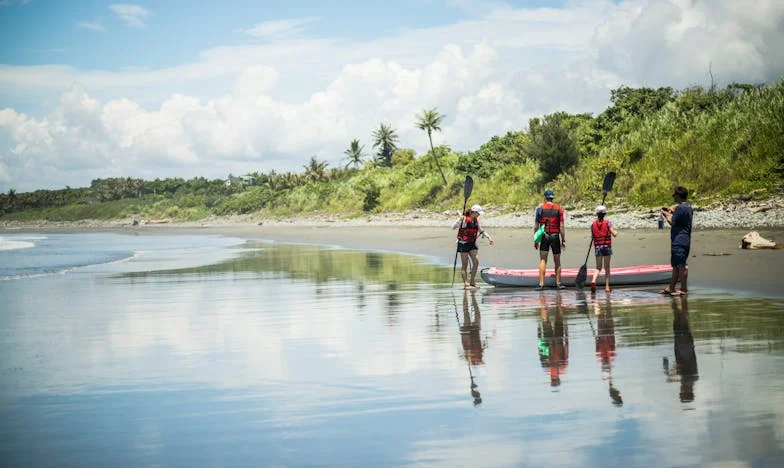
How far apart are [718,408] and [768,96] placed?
3613 cm

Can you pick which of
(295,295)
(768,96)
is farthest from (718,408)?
(768,96)

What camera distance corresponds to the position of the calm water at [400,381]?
5.67 meters

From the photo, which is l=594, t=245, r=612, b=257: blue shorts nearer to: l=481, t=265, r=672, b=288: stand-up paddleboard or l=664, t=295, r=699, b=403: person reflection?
l=481, t=265, r=672, b=288: stand-up paddleboard

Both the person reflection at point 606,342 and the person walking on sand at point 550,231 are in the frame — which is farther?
the person walking on sand at point 550,231

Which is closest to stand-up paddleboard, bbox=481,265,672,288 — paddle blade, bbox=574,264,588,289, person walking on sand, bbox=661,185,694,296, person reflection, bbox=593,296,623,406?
paddle blade, bbox=574,264,588,289

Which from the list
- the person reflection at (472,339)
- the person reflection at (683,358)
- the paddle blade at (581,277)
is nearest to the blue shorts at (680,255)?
the person reflection at (683,358)

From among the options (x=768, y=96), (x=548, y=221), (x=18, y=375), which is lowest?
(x=18, y=375)

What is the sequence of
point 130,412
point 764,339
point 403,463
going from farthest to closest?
point 764,339 < point 130,412 < point 403,463

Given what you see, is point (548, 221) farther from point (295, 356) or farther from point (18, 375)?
point (18, 375)

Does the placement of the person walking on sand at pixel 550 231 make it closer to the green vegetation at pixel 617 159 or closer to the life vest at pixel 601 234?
the life vest at pixel 601 234

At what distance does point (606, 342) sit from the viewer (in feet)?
31.7

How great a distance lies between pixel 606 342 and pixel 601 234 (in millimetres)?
6027

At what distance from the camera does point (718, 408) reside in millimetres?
6344

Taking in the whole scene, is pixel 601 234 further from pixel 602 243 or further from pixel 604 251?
pixel 604 251
